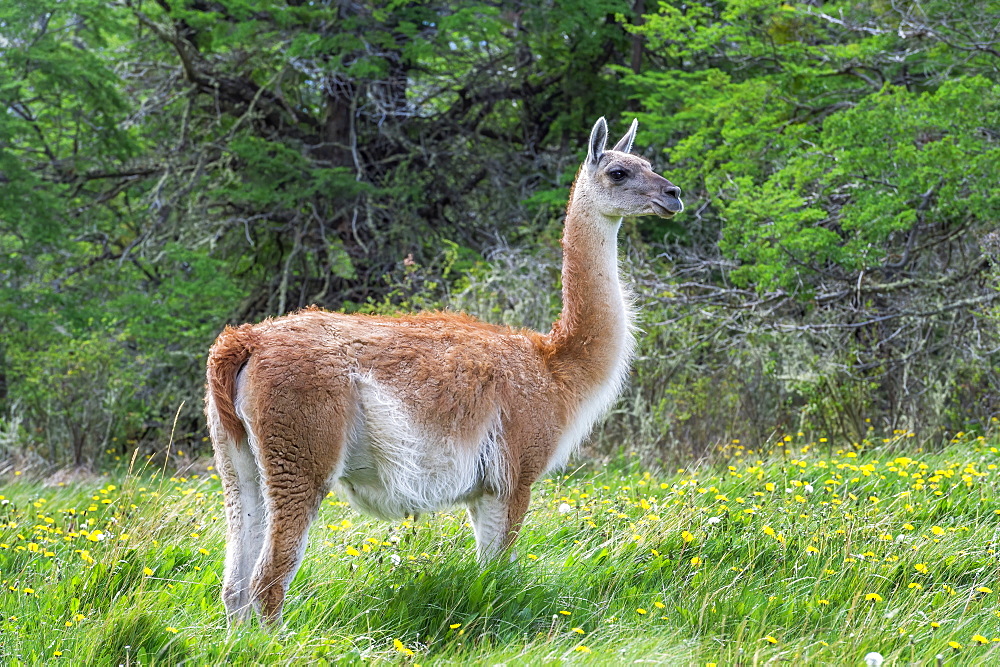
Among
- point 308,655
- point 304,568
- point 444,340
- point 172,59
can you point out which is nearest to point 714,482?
point 444,340

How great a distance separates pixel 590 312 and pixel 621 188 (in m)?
0.77

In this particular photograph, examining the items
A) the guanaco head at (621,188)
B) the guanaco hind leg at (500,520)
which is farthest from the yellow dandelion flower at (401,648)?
the guanaco head at (621,188)

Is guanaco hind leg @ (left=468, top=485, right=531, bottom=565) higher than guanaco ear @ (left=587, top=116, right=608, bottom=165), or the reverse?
guanaco ear @ (left=587, top=116, right=608, bottom=165)

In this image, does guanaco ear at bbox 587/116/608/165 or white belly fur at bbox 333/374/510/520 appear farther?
guanaco ear at bbox 587/116/608/165

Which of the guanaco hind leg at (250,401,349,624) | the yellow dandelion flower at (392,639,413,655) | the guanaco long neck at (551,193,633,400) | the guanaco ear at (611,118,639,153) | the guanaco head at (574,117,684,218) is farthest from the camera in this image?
the guanaco ear at (611,118,639,153)

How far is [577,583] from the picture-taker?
4.62m

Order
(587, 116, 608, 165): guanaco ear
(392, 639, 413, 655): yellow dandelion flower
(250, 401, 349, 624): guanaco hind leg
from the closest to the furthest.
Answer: (392, 639, 413, 655): yellow dandelion flower
(250, 401, 349, 624): guanaco hind leg
(587, 116, 608, 165): guanaco ear

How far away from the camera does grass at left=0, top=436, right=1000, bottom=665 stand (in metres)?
3.74

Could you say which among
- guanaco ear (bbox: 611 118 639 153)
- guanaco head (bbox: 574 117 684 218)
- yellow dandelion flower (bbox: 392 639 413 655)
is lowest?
yellow dandelion flower (bbox: 392 639 413 655)

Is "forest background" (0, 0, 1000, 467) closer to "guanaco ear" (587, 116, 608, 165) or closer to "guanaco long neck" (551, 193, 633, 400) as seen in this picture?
"guanaco ear" (587, 116, 608, 165)

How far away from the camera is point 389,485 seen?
14.8 ft

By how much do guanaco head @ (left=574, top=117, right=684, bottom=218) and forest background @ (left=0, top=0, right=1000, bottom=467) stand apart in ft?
11.7

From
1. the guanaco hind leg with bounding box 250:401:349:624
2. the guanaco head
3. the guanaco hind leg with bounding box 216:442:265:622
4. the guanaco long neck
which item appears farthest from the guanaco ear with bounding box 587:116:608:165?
the guanaco hind leg with bounding box 216:442:265:622

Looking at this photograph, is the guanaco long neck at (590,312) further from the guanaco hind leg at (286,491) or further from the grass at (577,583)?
the guanaco hind leg at (286,491)
